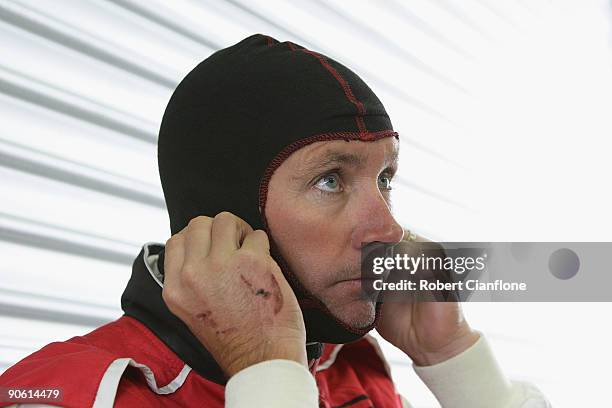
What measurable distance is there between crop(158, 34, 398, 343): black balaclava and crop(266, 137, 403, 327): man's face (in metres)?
0.02

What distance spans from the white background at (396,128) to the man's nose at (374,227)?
2.56ft

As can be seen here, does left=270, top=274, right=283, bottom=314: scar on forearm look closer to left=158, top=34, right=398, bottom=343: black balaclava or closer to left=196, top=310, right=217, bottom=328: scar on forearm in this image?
left=196, top=310, right=217, bottom=328: scar on forearm

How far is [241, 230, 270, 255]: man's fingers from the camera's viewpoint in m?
1.19

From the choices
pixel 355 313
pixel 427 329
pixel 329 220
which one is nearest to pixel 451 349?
pixel 427 329

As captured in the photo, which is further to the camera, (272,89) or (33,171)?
(33,171)

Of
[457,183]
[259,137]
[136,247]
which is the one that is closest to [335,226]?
[259,137]

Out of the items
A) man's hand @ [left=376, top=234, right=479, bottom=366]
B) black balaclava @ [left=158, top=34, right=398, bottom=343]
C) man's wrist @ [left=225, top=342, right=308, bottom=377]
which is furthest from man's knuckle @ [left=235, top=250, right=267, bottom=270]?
man's hand @ [left=376, top=234, right=479, bottom=366]

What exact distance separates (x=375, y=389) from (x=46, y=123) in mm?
1038

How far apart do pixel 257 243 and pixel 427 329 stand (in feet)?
2.18

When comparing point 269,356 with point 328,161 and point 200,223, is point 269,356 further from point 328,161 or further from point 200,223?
point 328,161

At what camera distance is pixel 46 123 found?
1.76 m

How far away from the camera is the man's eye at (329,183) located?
1.39m

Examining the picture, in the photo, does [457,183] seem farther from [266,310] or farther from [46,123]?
[266,310]

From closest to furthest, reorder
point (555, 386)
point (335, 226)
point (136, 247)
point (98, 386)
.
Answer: point (98, 386) → point (335, 226) → point (136, 247) → point (555, 386)
